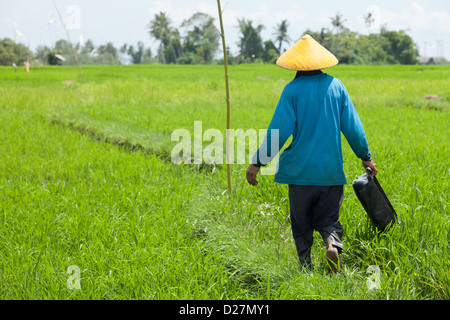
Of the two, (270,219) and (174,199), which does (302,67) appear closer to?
(270,219)

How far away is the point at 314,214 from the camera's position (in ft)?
7.81

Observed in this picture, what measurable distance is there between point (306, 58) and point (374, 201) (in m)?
0.88

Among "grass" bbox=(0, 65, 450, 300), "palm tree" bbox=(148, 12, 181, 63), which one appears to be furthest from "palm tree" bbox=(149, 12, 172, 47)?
"grass" bbox=(0, 65, 450, 300)

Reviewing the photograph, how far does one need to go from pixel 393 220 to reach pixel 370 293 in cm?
61

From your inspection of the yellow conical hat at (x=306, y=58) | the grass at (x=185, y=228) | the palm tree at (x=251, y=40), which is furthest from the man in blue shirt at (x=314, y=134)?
the palm tree at (x=251, y=40)

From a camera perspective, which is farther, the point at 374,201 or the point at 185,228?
the point at 185,228

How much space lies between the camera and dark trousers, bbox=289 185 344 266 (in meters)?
2.30

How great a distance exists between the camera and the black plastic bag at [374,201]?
2328mm

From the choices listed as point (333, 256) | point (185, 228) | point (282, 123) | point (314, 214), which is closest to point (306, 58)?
point (282, 123)

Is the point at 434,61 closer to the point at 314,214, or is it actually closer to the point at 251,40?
the point at 251,40

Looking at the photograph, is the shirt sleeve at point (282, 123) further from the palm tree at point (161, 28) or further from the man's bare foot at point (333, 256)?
the palm tree at point (161, 28)

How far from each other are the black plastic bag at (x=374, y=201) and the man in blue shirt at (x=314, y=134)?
0.30 feet

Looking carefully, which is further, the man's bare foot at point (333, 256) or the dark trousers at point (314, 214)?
the dark trousers at point (314, 214)
